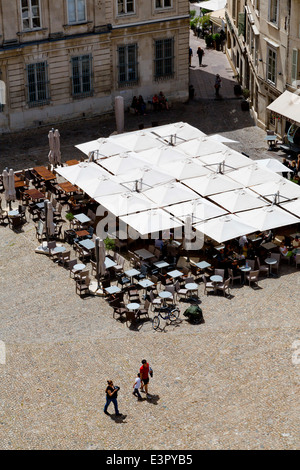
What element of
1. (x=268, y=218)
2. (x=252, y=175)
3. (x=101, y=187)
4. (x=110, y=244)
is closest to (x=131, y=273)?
(x=110, y=244)

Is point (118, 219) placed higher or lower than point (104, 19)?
lower

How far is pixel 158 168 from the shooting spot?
43562 mm

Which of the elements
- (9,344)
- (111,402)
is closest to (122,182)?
(9,344)

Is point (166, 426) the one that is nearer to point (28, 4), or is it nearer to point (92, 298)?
point (92, 298)

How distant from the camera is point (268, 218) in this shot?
1518 inches

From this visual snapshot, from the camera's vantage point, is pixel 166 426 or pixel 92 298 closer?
pixel 166 426

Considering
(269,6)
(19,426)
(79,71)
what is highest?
(269,6)

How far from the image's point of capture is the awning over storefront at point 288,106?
49.8 meters

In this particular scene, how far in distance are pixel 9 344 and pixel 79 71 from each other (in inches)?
1001

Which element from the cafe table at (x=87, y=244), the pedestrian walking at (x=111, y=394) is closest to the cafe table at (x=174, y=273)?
the cafe table at (x=87, y=244)

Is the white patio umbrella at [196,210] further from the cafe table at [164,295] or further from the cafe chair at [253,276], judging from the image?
the cafe table at [164,295]

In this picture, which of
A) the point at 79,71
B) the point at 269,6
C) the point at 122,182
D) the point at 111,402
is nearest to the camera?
the point at 111,402

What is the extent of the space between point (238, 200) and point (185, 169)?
3948 millimetres
